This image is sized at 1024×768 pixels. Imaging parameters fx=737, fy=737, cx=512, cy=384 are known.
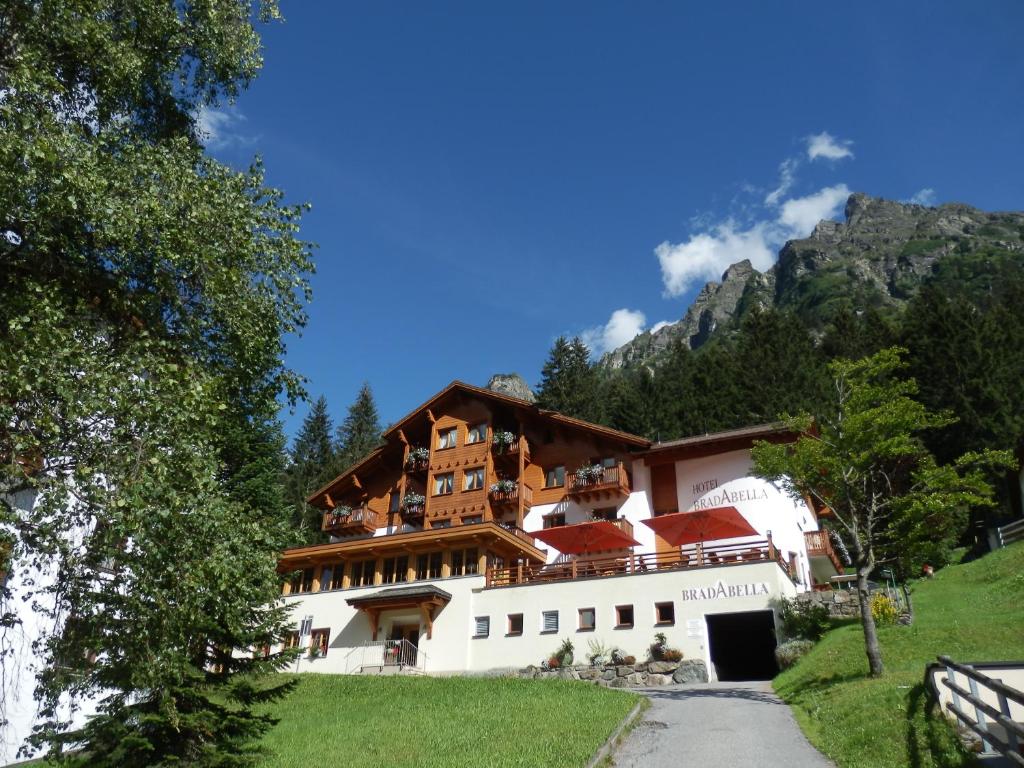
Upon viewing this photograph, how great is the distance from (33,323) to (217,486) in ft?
10.2

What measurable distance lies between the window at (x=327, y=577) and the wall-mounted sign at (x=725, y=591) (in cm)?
1613

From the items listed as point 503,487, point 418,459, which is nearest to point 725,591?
point 503,487

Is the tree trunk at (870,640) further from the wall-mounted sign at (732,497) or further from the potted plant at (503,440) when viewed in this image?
the potted plant at (503,440)

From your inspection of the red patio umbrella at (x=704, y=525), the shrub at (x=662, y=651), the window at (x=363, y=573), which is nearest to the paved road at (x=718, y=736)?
the shrub at (x=662, y=651)

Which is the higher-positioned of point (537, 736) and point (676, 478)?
point (676, 478)

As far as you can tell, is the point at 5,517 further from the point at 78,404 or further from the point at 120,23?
the point at 120,23

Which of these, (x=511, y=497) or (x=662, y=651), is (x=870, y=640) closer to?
(x=662, y=651)

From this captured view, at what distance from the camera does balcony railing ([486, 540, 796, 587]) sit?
26.0 metres

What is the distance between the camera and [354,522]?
3947 cm

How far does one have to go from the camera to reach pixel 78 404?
878 cm

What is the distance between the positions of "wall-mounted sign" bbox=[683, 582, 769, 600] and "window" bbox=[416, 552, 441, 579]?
34.4 feet

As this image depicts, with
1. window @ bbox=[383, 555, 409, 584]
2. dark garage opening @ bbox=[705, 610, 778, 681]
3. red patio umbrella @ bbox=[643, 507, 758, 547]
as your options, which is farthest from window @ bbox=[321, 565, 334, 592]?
dark garage opening @ bbox=[705, 610, 778, 681]

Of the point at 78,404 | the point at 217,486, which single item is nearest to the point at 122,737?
the point at 217,486

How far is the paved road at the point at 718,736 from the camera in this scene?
11664 millimetres
